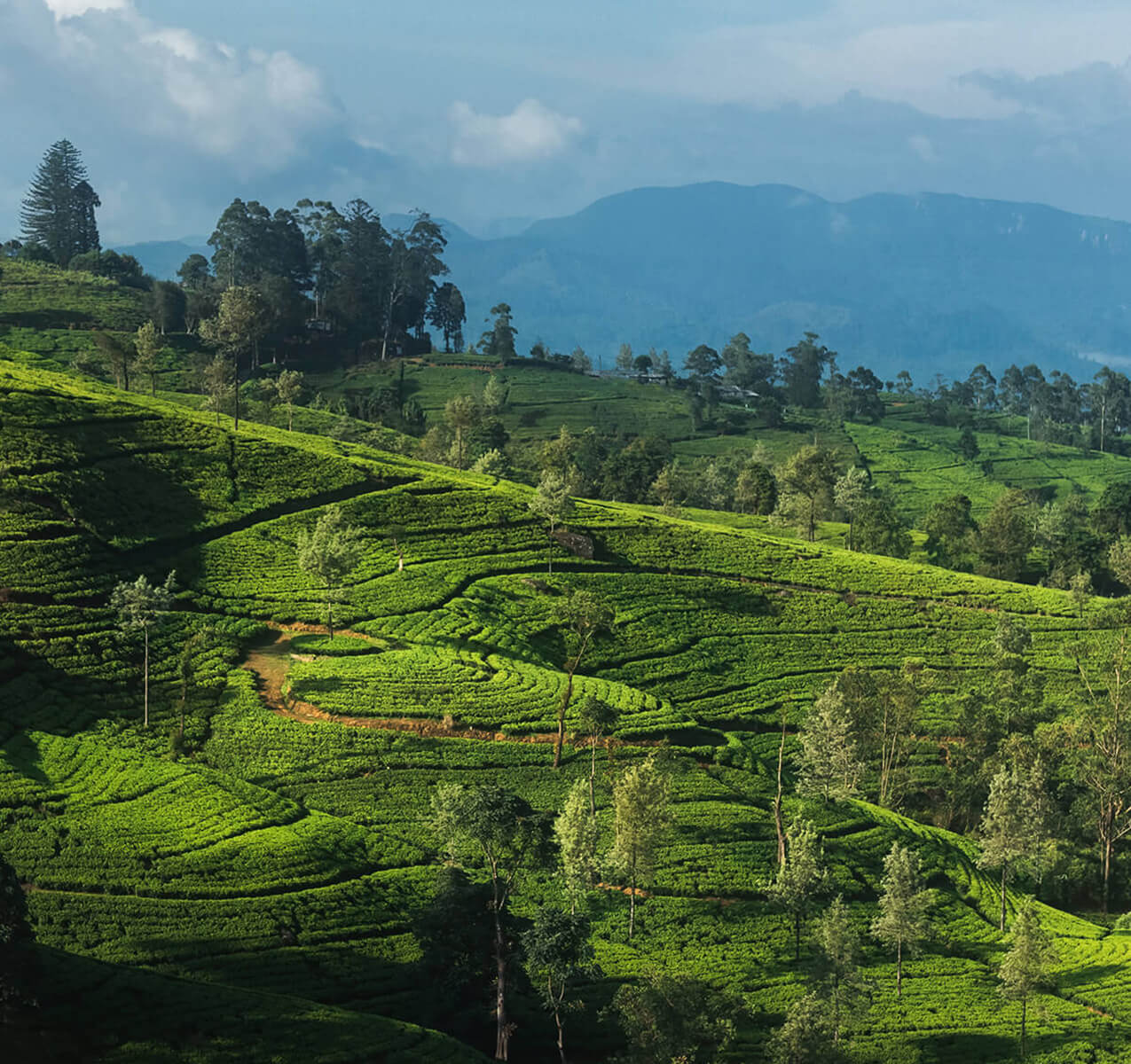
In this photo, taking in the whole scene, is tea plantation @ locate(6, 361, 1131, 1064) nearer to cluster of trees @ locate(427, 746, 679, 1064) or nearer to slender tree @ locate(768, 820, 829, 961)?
cluster of trees @ locate(427, 746, 679, 1064)

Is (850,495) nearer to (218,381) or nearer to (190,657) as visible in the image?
(218,381)

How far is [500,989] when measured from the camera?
36.2 metres

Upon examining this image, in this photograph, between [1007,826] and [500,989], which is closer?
[500,989]

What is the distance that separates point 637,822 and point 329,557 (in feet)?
97.2

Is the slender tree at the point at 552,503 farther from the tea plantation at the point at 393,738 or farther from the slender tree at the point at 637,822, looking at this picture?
the slender tree at the point at 637,822

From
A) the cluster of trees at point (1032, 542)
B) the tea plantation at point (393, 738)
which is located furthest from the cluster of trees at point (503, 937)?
the cluster of trees at point (1032, 542)

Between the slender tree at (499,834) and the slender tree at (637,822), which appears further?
the slender tree at (637,822)

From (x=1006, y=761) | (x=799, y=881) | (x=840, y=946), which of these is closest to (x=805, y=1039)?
(x=840, y=946)

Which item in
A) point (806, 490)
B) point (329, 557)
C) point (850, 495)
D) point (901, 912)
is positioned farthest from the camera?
point (850, 495)

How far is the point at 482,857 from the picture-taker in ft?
158

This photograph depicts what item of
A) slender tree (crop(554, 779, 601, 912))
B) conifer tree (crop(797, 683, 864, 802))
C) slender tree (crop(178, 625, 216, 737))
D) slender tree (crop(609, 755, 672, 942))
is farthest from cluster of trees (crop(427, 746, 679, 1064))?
slender tree (crop(178, 625, 216, 737))

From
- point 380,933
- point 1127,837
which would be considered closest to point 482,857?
point 380,933

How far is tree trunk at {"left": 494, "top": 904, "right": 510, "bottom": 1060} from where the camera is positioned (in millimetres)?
36219

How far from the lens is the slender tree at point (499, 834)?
1441 inches
